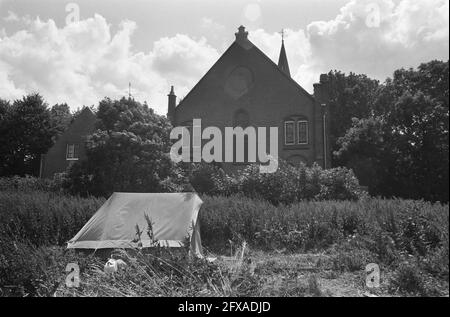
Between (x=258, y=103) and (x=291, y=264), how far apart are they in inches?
907

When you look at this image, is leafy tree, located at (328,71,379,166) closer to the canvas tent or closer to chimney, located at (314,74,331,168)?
chimney, located at (314,74,331,168)

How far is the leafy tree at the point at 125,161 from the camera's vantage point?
18594mm

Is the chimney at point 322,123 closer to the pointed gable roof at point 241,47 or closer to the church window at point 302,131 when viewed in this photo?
the church window at point 302,131

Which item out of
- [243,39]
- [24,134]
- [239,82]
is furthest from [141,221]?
[24,134]

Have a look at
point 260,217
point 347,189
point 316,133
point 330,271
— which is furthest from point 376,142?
point 330,271

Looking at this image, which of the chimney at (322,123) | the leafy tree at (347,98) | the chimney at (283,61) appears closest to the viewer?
the chimney at (322,123)

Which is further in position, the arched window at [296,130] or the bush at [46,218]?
the arched window at [296,130]

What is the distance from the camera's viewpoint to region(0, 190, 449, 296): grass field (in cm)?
570

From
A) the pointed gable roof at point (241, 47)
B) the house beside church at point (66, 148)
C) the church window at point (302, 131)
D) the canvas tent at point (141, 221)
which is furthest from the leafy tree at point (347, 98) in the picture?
the canvas tent at point (141, 221)

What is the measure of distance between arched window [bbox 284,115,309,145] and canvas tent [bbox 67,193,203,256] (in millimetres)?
19374

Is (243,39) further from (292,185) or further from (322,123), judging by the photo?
(292,185)

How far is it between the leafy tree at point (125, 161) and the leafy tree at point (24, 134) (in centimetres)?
2353

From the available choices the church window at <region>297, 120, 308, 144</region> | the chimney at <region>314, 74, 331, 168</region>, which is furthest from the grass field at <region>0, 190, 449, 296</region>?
the church window at <region>297, 120, 308, 144</region>

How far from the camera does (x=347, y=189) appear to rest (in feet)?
58.6
